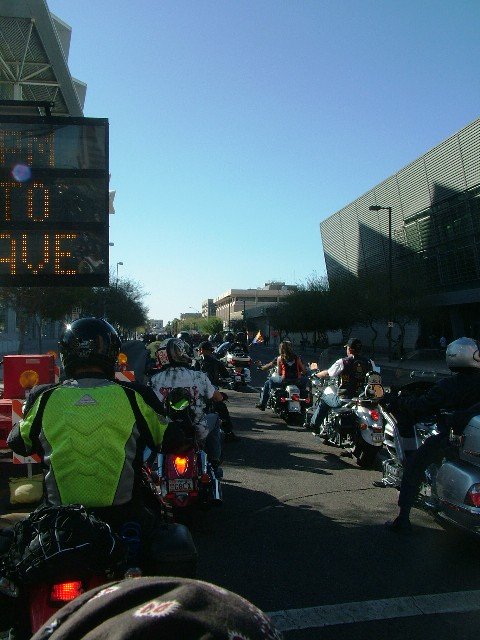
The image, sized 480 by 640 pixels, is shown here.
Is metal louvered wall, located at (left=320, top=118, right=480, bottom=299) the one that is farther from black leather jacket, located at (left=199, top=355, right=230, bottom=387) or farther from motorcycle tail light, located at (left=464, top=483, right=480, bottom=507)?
motorcycle tail light, located at (left=464, top=483, right=480, bottom=507)

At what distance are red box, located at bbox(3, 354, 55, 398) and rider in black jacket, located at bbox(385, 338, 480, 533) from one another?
455 cm

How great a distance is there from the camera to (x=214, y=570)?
494cm

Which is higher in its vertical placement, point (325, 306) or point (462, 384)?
point (325, 306)

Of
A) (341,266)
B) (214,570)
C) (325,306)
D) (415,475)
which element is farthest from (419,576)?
(341,266)

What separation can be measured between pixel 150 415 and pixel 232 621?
180 cm

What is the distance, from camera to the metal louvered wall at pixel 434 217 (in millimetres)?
45625

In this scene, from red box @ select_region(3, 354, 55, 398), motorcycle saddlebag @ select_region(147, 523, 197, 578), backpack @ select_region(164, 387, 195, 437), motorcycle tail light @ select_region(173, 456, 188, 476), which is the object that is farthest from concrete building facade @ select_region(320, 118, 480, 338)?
motorcycle saddlebag @ select_region(147, 523, 197, 578)

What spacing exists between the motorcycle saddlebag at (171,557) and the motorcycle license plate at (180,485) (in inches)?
130

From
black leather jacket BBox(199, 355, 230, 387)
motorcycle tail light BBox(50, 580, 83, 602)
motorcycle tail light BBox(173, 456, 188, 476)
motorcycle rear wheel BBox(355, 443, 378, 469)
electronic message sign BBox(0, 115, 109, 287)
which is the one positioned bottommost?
motorcycle rear wheel BBox(355, 443, 378, 469)

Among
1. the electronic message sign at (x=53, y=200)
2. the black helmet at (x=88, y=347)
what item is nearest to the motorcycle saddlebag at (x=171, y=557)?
the black helmet at (x=88, y=347)

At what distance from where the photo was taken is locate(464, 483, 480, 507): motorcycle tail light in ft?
16.3

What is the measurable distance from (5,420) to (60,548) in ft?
21.1

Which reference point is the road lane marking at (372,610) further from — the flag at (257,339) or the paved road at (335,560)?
the flag at (257,339)

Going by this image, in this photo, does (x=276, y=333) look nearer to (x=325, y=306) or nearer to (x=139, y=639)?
(x=325, y=306)
